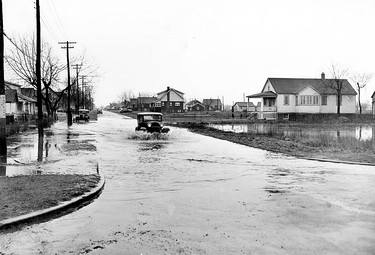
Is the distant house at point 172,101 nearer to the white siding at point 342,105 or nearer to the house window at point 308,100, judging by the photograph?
the house window at point 308,100

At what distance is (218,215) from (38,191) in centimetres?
399

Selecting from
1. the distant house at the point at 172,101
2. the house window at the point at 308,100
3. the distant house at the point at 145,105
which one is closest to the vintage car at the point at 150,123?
the house window at the point at 308,100

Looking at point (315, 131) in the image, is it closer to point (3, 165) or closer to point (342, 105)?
point (3, 165)

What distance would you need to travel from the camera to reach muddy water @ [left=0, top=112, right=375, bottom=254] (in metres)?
5.59

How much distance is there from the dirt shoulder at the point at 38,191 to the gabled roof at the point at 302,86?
47923 mm

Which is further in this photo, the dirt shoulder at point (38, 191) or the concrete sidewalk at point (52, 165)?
the dirt shoulder at point (38, 191)

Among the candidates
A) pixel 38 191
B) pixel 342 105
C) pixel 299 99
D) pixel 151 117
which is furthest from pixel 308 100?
pixel 38 191

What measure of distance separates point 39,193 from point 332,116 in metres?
50.8

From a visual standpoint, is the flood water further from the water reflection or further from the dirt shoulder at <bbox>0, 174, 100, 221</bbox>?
the water reflection

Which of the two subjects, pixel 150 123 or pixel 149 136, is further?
pixel 150 123

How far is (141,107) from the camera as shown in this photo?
5285 inches

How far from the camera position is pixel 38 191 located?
8469 millimetres

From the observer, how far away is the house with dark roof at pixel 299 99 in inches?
2165

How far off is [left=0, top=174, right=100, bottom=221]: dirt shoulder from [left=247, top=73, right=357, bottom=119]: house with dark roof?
47.1 meters
